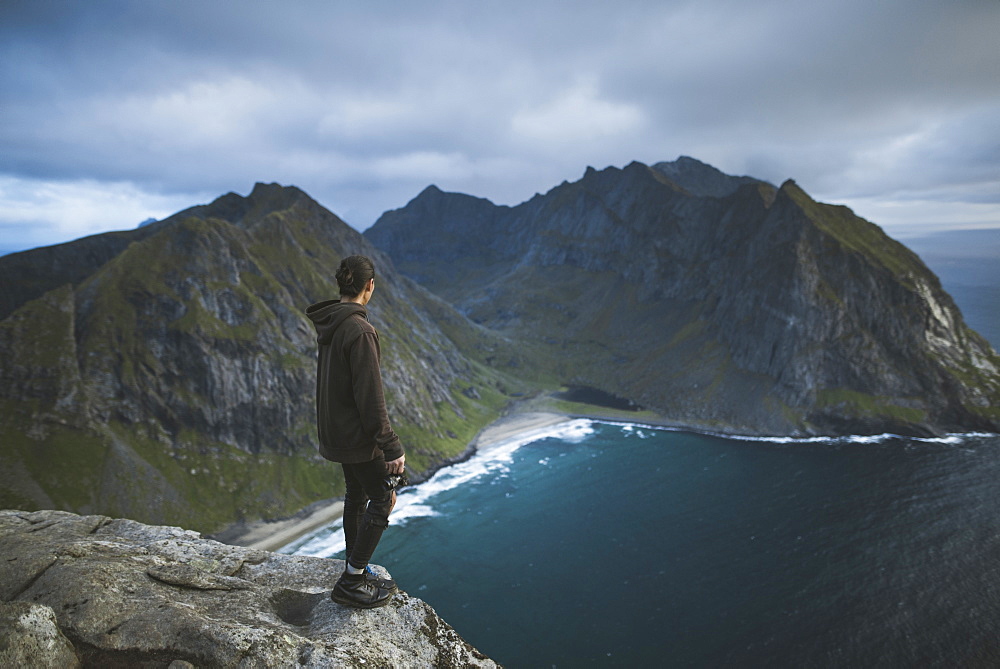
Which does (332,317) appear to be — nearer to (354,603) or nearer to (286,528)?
(354,603)

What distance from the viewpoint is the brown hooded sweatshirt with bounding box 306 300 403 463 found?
7.50m

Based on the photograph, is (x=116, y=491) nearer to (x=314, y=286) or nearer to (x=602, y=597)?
(x=314, y=286)

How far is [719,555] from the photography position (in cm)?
6272

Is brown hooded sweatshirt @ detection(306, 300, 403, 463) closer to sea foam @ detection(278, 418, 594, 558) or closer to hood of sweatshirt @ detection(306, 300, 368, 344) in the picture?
hood of sweatshirt @ detection(306, 300, 368, 344)

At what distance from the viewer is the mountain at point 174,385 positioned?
73.6 m

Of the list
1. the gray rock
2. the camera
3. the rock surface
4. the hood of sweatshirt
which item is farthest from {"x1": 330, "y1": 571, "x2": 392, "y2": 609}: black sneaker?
the hood of sweatshirt

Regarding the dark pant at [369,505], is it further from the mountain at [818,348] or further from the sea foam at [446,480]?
the mountain at [818,348]

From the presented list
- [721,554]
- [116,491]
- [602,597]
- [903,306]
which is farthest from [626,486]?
[903,306]

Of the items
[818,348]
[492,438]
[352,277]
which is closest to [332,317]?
[352,277]

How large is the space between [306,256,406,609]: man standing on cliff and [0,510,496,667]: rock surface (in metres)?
0.53

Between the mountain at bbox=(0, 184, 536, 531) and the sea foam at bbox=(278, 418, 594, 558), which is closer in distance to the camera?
the mountain at bbox=(0, 184, 536, 531)

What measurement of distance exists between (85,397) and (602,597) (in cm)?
8770

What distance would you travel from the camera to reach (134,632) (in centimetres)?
629

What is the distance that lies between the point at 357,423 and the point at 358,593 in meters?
2.97
